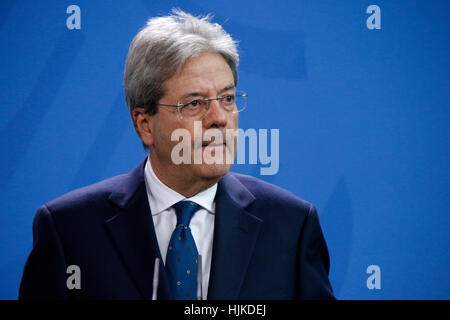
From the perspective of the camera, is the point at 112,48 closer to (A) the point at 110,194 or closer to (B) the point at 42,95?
(B) the point at 42,95

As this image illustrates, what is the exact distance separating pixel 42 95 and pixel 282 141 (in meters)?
0.99

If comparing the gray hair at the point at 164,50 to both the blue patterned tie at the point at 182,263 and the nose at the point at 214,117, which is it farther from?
the blue patterned tie at the point at 182,263

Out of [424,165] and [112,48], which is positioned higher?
[112,48]

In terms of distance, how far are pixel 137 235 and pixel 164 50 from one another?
51cm

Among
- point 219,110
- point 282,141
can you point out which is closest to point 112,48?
point 282,141

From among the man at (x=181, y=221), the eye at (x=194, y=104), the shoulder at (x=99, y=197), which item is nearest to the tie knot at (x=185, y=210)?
the man at (x=181, y=221)

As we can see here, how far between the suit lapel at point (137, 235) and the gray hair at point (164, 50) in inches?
10.0

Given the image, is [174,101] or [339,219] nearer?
[174,101]

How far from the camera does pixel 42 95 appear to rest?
2.33m

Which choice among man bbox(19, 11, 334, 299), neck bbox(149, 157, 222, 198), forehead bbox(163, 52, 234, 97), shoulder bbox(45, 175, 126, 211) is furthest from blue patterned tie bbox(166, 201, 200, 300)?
forehead bbox(163, 52, 234, 97)

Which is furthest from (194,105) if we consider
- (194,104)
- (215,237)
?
(215,237)

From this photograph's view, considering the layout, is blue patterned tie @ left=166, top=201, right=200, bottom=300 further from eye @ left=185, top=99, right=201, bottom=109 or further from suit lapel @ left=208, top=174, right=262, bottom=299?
eye @ left=185, top=99, right=201, bottom=109

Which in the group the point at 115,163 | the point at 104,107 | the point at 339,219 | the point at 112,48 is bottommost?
the point at 339,219
